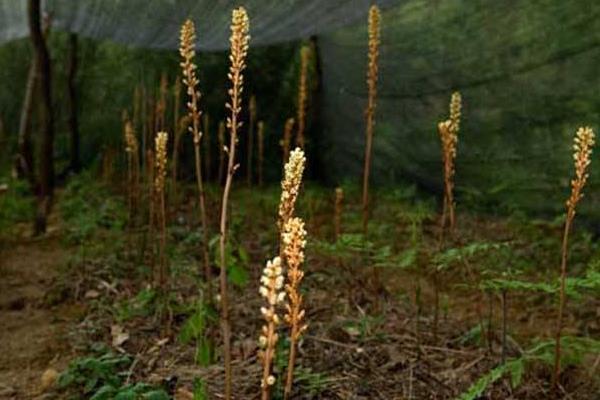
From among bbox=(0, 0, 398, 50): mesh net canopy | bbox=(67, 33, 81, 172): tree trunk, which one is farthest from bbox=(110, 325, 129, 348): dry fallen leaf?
bbox=(67, 33, 81, 172): tree trunk

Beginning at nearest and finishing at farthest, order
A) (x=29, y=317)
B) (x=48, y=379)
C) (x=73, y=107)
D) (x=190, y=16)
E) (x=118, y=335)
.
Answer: (x=48, y=379) < (x=118, y=335) < (x=29, y=317) < (x=190, y=16) < (x=73, y=107)

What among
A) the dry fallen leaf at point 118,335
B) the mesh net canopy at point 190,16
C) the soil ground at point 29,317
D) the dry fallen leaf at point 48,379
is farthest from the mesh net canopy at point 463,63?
the dry fallen leaf at point 48,379

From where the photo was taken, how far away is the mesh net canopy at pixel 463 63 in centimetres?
406

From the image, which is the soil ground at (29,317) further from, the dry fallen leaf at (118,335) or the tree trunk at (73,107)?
the tree trunk at (73,107)

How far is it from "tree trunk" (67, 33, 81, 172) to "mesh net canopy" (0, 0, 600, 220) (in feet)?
5.20

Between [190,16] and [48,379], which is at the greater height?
[190,16]

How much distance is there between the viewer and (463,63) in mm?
4953

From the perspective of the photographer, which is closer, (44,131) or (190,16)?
(190,16)

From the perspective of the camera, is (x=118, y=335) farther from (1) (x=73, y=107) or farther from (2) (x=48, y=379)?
(1) (x=73, y=107)

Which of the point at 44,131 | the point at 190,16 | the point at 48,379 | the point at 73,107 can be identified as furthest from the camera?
the point at 73,107

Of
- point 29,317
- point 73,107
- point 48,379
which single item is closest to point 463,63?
point 29,317

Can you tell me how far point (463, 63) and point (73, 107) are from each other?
380cm

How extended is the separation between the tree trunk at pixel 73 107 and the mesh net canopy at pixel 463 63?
1586 mm

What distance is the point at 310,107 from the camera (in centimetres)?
739
